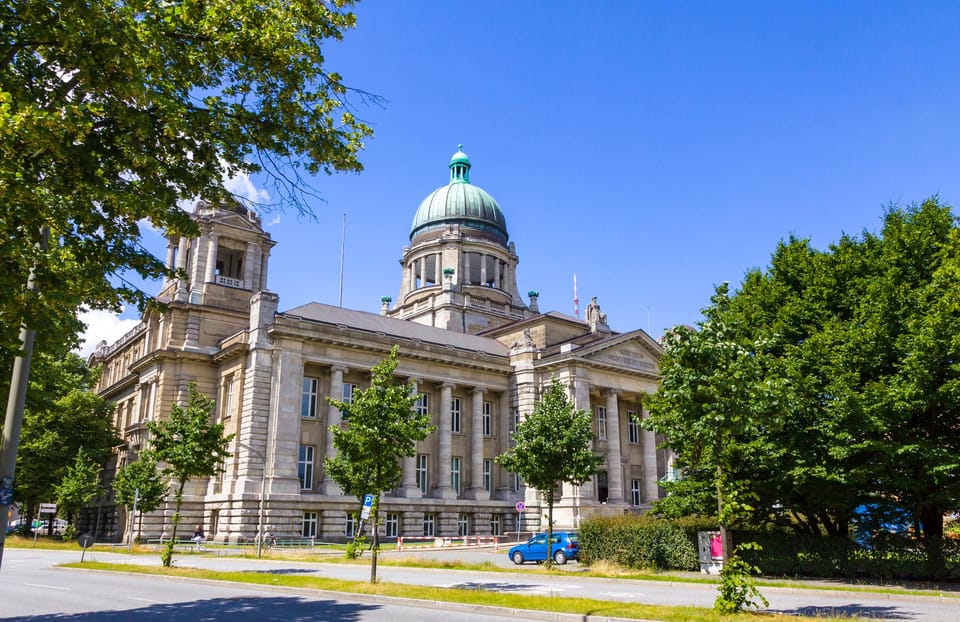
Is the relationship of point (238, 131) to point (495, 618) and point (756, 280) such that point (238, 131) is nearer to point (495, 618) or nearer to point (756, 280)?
point (495, 618)

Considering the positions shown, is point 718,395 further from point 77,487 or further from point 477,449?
point 77,487

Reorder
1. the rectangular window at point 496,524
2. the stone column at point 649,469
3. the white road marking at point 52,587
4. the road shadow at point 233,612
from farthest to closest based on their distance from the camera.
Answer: the stone column at point 649,469, the rectangular window at point 496,524, the white road marking at point 52,587, the road shadow at point 233,612

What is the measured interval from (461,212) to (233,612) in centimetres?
6960

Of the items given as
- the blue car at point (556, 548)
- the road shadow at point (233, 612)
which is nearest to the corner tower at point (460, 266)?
the blue car at point (556, 548)

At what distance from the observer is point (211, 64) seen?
1358cm

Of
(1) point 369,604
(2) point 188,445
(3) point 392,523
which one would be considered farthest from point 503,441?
(1) point 369,604

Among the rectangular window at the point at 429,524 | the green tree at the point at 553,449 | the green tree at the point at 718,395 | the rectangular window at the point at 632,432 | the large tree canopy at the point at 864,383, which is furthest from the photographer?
the rectangular window at the point at 632,432

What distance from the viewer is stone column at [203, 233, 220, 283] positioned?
52.4m

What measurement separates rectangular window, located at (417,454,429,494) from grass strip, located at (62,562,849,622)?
2954 centimetres

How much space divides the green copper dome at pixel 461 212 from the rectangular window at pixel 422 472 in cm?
3428

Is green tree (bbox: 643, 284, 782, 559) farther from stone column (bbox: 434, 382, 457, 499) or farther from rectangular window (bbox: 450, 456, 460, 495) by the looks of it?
rectangular window (bbox: 450, 456, 460, 495)

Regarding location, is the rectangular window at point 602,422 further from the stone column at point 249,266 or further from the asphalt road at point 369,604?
the asphalt road at point 369,604

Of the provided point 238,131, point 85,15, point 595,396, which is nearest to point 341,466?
point 238,131

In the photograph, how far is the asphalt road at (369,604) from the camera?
15570 mm
